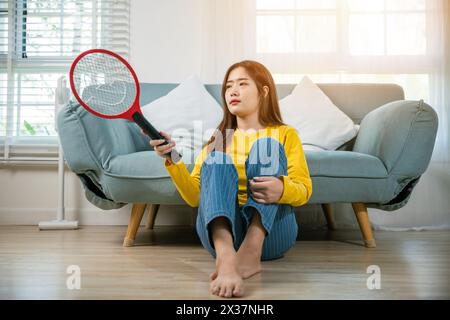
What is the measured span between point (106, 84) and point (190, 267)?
0.65 m

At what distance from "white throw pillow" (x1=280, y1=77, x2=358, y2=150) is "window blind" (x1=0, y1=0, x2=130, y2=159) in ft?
3.68

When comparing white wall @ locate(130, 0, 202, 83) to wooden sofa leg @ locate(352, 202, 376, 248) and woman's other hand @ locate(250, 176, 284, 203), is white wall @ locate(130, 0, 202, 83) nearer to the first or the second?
wooden sofa leg @ locate(352, 202, 376, 248)

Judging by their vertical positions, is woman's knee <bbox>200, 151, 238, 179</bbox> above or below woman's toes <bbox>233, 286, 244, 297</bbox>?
above

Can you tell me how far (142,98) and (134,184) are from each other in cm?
76

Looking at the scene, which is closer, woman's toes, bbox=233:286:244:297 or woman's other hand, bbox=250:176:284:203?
woman's toes, bbox=233:286:244:297

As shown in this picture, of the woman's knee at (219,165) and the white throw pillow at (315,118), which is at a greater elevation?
the white throw pillow at (315,118)

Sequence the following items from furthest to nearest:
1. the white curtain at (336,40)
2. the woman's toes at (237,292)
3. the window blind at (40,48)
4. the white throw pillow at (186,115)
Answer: the window blind at (40,48)
the white curtain at (336,40)
the white throw pillow at (186,115)
the woman's toes at (237,292)

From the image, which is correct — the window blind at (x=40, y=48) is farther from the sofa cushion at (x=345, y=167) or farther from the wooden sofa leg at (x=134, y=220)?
the sofa cushion at (x=345, y=167)

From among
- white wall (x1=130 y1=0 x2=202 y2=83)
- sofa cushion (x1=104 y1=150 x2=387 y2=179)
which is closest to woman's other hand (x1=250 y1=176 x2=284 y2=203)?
sofa cushion (x1=104 y1=150 x2=387 y2=179)

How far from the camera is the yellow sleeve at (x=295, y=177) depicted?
1.36 m

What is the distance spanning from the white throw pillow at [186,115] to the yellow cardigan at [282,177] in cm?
60

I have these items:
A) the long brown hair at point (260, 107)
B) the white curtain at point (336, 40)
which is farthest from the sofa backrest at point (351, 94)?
the long brown hair at point (260, 107)

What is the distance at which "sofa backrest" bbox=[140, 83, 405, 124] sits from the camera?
8.21ft

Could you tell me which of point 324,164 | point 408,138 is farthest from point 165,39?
point 408,138
